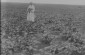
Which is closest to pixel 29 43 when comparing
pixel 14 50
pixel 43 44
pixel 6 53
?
pixel 43 44

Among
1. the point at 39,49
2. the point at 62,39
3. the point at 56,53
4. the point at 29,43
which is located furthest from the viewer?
the point at 62,39

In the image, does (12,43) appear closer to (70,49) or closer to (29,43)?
(29,43)

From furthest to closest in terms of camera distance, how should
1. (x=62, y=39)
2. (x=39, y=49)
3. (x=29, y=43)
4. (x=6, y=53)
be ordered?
(x=62, y=39), (x=29, y=43), (x=39, y=49), (x=6, y=53)

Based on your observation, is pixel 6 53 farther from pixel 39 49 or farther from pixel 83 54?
pixel 83 54

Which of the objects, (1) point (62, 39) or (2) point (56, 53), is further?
(1) point (62, 39)

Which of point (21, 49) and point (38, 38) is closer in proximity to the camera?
point (21, 49)

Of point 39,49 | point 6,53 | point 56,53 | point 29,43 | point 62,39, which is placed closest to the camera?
point 6,53

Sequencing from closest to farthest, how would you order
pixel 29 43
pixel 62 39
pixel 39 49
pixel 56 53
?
1. pixel 56 53
2. pixel 39 49
3. pixel 29 43
4. pixel 62 39

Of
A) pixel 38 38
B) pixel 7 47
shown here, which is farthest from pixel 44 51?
pixel 38 38
